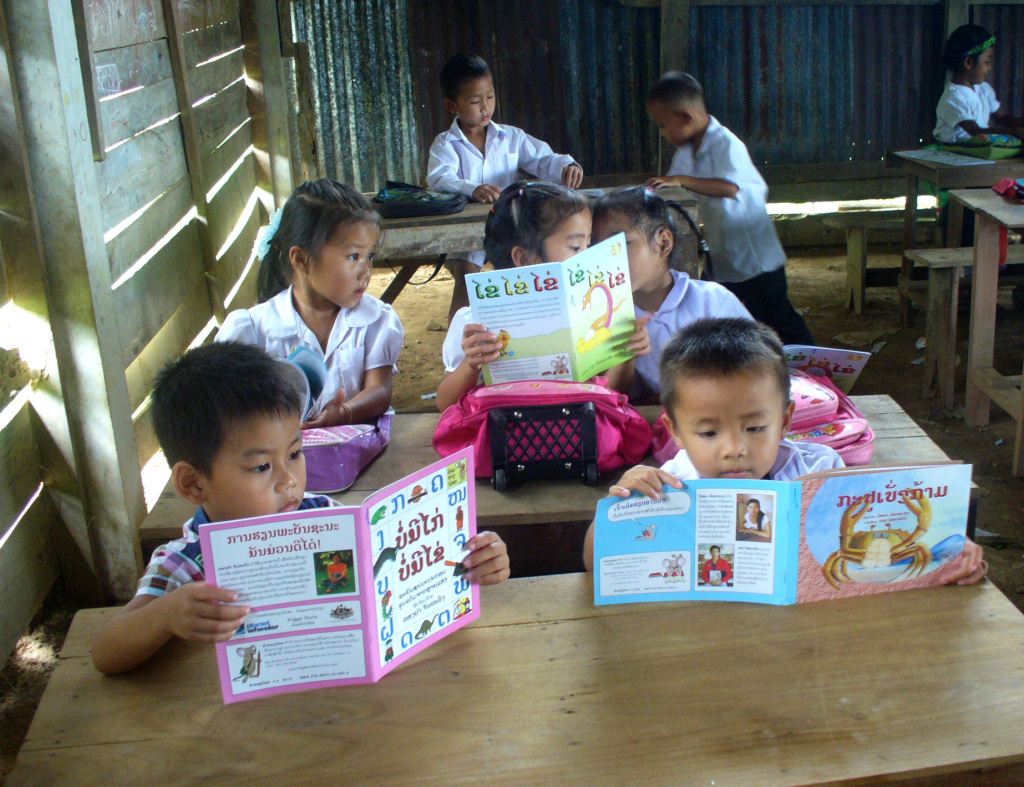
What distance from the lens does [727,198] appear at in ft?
→ 15.7

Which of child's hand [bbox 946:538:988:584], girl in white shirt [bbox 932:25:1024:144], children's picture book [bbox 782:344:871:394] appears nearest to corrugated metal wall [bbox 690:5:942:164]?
girl in white shirt [bbox 932:25:1024:144]

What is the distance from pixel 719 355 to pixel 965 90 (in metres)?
5.89

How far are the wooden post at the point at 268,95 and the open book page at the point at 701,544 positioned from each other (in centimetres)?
558

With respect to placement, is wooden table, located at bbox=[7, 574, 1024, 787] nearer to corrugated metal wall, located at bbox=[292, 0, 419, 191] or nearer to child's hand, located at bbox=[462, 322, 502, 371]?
child's hand, located at bbox=[462, 322, 502, 371]

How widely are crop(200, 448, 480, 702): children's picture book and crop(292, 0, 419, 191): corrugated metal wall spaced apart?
23.0 ft

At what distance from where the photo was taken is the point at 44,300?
8.63ft

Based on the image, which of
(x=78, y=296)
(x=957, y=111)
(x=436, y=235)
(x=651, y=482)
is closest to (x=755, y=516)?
(x=651, y=482)

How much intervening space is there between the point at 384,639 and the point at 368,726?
0.41 feet

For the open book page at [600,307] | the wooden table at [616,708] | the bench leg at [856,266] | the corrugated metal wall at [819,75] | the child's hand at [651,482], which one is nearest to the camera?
the wooden table at [616,708]

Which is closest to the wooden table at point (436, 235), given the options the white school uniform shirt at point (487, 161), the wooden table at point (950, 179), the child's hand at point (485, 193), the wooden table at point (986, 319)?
the child's hand at point (485, 193)

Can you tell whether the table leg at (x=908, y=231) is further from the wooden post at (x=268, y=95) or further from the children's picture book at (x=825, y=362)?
the wooden post at (x=268, y=95)

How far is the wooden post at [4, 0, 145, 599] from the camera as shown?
250 cm

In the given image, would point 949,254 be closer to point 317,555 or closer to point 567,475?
point 567,475

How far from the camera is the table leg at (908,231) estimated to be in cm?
Answer: 608
